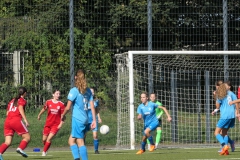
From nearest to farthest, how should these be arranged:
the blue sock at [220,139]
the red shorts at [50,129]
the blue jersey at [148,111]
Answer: the blue sock at [220,139] < the blue jersey at [148,111] < the red shorts at [50,129]

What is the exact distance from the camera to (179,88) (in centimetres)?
2045

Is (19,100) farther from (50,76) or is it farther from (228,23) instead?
(228,23)

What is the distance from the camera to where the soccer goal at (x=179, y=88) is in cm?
1938

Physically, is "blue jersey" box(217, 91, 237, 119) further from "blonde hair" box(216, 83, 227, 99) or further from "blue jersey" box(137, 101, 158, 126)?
"blue jersey" box(137, 101, 158, 126)

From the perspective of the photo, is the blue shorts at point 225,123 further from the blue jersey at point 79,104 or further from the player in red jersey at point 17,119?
the blue jersey at point 79,104

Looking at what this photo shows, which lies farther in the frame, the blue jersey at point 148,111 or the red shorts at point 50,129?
the red shorts at point 50,129

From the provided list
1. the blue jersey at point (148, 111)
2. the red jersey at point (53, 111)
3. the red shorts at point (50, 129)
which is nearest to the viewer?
the blue jersey at point (148, 111)

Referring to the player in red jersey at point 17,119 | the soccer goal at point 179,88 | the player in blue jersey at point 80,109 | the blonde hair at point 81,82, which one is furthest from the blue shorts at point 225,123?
the blonde hair at point 81,82

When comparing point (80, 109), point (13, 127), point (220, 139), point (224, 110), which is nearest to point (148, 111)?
point (224, 110)

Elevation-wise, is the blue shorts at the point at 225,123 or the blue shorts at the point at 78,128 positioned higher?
the blue shorts at the point at 78,128

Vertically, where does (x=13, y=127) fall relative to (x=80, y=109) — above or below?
below

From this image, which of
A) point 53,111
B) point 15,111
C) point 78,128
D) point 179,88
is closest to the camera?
point 78,128

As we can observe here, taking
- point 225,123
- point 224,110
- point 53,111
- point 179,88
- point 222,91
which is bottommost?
point 225,123

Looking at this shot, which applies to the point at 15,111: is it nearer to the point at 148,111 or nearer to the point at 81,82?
the point at 148,111
